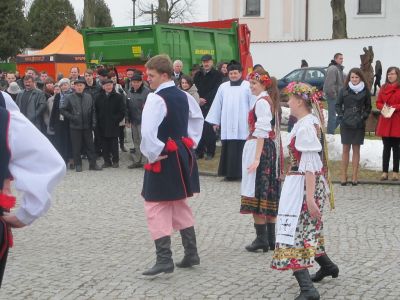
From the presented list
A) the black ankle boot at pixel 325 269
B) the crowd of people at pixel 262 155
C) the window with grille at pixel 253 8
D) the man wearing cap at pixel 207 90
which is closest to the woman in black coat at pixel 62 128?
the man wearing cap at pixel 207 90

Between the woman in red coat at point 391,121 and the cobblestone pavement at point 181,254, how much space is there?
3.65 ft

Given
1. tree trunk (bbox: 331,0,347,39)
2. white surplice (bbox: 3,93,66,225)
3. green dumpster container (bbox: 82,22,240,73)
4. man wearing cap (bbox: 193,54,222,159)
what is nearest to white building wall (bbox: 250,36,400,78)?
tree trunk (bbox: 331,0,347,39)

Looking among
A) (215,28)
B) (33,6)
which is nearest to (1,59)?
(33,6)

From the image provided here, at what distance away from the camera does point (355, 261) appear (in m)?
6.95

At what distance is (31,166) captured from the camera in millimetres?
3449

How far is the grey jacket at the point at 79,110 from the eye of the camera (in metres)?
13.7

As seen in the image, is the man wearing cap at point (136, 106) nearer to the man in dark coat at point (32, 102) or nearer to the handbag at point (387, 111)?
the man in dark coat at point (32, 102)

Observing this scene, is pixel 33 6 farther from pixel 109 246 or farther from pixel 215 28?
pixel 109 246

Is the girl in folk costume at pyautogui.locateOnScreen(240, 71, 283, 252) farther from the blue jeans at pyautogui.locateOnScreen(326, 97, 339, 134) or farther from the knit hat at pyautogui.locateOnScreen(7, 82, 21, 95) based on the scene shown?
the knit hat at pyautogui.locateOnScreen(7, 82, 21, 95)

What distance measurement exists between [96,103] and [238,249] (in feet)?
23.6

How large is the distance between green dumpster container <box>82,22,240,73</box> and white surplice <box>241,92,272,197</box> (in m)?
9.07

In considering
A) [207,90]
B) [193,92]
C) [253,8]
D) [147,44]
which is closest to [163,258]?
[193,92]

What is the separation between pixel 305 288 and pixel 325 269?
59 cm

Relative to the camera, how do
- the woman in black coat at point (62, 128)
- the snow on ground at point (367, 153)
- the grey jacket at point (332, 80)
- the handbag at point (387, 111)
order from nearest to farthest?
1. the handbag at point (387, 111)
2. the snow on ground at point (367, 153)
3. the woman in black coat at point (62, 128)
4. the grey jacket at point (332, 80)
